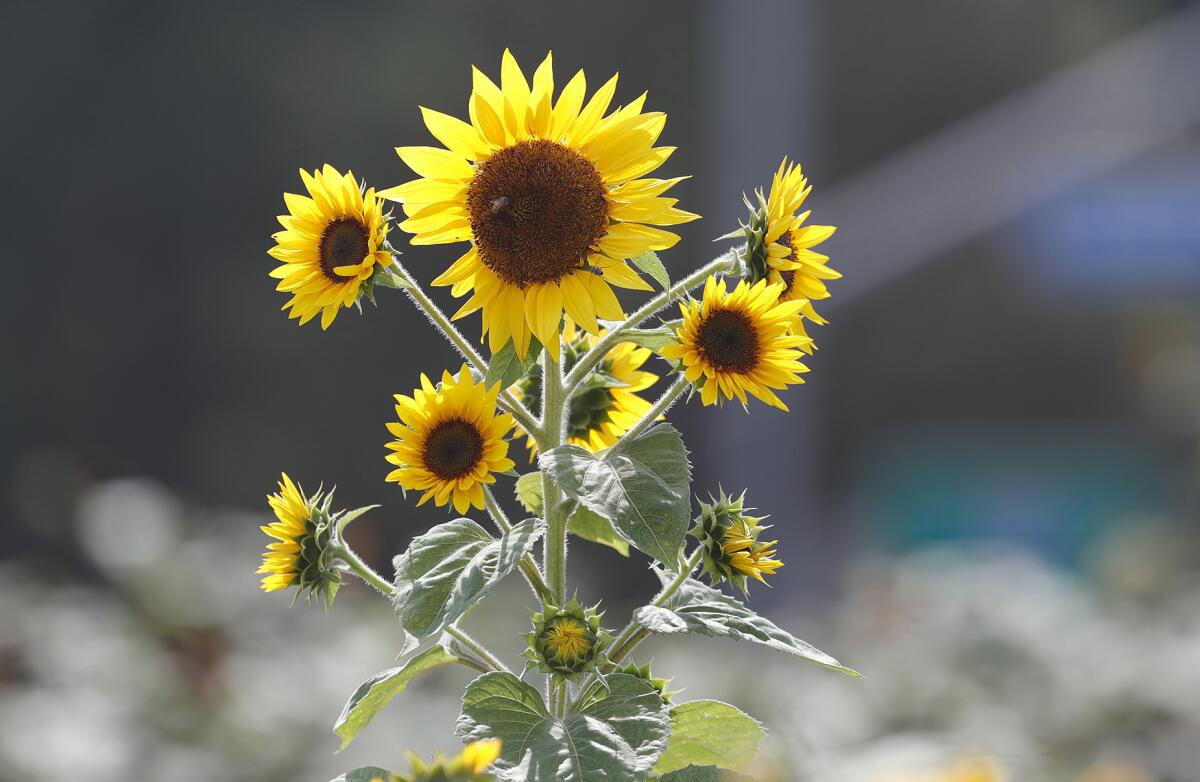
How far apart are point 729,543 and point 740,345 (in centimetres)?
10

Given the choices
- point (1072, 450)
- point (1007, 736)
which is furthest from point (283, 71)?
point (1007, 736)

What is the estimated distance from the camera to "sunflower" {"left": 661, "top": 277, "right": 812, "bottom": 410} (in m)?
0.67

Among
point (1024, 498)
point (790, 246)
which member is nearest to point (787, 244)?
point (790, 246)

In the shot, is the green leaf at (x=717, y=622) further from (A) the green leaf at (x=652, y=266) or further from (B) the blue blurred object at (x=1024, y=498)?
(B) the blue blurred object at (x=1024, y=498)

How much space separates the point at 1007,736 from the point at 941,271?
10051mm

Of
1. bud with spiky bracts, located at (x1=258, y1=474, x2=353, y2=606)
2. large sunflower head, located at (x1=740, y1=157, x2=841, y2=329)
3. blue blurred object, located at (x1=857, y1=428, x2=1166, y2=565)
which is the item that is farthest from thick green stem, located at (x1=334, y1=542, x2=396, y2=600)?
blue blurred object, located at (x1=857, y1=428, x2=1166, y2=565)

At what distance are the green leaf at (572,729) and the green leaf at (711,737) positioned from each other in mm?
44

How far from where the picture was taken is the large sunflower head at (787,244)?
70 centimetres

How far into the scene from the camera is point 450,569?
673 millimetres

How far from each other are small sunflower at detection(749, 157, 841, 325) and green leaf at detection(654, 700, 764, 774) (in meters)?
0.20

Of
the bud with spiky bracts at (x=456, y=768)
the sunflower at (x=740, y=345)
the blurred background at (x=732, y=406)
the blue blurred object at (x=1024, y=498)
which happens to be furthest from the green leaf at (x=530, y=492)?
the blue blurred object at (x=1024, y=498)

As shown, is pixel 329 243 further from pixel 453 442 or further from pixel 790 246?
pixel 790 246

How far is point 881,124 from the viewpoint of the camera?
1213cm

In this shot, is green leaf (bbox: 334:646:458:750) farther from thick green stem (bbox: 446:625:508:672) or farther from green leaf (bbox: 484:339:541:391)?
green leaf (bbox: 484:339:541:391)
